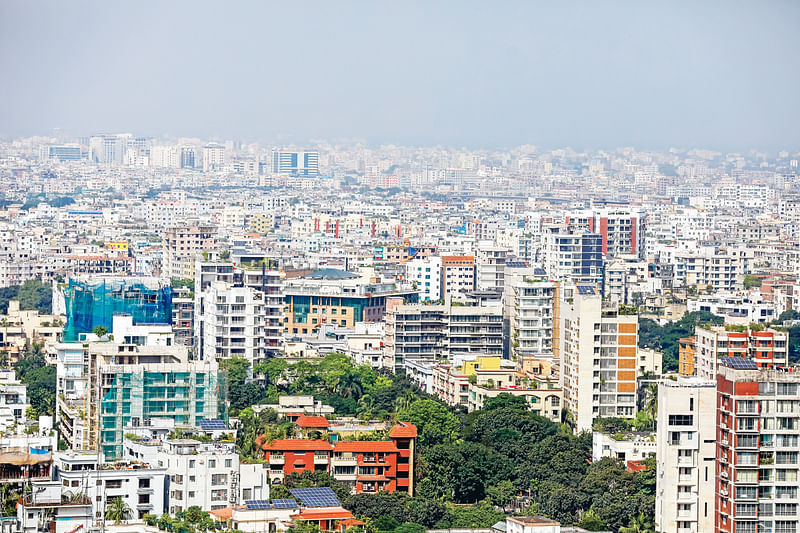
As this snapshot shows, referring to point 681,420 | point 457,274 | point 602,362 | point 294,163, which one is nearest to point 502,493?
point 681,420

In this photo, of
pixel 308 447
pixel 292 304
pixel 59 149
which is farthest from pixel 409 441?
pixel 59 149

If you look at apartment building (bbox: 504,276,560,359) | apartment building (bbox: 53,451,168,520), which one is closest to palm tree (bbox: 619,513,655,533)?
apartment building (bbox: 53,451,168,520)

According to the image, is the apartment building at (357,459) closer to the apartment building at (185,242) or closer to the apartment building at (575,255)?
the apartment building at (575,255)

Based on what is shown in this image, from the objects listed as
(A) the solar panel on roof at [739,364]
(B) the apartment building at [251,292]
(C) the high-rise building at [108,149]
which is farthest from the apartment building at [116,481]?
(C) the high-rise building at [108,149]

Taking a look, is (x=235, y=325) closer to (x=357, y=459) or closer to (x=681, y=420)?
(x=357, y=459)

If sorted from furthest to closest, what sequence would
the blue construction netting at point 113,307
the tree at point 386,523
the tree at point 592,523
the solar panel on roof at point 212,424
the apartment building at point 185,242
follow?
the apartment building at point 185,242 < the blue construction netting at point 113,307 < the solar panel on roof at point 212,424 < the tree at point 592,523 < the tree at point 386,523

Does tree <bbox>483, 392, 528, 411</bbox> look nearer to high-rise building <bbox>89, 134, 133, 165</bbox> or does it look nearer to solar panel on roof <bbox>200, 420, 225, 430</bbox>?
solar panel on roof <bbox>200, 420, 225, 430</bbox>
